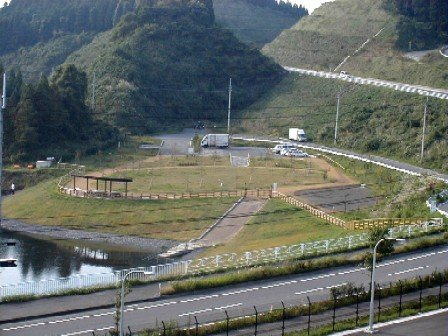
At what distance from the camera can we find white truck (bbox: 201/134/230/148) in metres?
75.9

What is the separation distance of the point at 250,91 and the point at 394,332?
232ft

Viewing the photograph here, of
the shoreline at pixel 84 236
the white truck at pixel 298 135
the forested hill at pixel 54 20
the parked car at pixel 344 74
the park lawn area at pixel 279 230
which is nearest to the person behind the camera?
the park lawn area at pixel 279 230

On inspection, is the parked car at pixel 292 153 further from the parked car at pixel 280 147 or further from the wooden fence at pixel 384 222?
the wooden fence at pixel 384 222

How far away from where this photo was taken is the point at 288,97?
94375mm

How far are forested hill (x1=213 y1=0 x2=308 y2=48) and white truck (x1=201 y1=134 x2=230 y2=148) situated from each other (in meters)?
61.9

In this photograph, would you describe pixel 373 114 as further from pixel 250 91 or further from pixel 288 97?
pixel 250 91

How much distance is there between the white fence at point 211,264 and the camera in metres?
33.2

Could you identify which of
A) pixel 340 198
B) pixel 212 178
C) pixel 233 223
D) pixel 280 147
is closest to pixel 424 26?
pixel 280 147

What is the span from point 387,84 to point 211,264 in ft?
171

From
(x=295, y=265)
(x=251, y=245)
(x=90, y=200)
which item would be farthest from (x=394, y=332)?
(x=90, y=200)

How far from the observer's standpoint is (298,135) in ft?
263

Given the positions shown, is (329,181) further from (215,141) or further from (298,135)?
(298,135)

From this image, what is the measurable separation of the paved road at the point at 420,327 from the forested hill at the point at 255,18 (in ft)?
353

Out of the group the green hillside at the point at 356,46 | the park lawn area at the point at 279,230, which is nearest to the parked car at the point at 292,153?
the park lawn area at the point at 279,230
